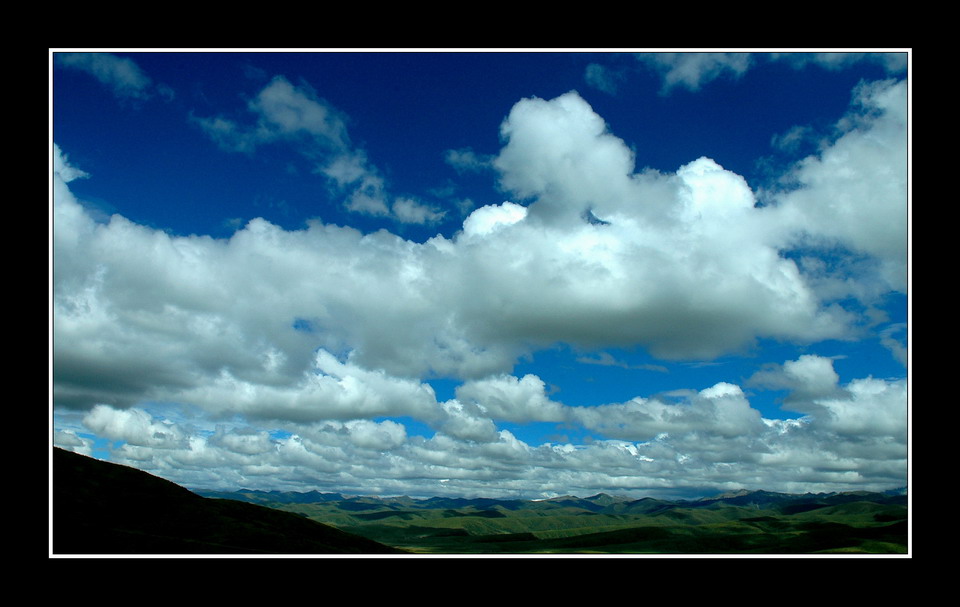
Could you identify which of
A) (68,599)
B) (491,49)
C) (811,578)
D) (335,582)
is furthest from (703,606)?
(68,599)

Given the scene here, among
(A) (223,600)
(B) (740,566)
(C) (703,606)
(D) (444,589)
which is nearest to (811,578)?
(B) (740,566)

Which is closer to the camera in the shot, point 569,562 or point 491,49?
point 491,49

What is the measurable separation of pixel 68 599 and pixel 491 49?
3978cm

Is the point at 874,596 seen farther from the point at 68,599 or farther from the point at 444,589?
the point at 68,599

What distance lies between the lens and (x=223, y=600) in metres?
36.2
